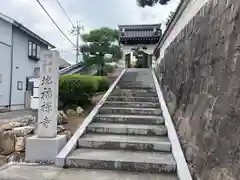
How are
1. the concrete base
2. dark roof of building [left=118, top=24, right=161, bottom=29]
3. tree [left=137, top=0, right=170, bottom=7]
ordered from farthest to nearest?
dark roof of building [left=118, top=24, right=161, bottom=29], tree [left=137, top=0, right=170, bottom=7], the concrete base

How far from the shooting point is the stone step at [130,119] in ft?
18.9

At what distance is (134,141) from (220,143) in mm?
2057

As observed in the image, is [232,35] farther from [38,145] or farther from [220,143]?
[38,145]

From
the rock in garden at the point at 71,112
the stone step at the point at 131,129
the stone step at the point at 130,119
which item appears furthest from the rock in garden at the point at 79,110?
the stone step at the point at 131,129

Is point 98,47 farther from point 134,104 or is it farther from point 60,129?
point 60,129

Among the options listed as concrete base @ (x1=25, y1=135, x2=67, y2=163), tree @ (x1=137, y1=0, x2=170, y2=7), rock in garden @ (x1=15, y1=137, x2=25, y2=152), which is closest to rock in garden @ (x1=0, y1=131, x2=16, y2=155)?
rock in garden @ (x1=15, y1=137, x2=25, y2=152)

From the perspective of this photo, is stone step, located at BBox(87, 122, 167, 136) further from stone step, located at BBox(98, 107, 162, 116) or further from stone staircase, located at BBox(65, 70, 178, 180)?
stone step, located at BBox(98, 107, 162, 116)

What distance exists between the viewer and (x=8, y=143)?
5039 mm

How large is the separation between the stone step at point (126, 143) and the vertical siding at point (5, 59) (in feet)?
36.1

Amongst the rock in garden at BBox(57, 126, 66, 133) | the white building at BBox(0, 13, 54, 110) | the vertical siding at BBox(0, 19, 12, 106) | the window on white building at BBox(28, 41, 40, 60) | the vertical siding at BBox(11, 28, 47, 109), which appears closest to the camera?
the rock in garden at BBox(57, 126, 66, 133)

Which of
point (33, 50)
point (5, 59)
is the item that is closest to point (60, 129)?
point (5, 59)

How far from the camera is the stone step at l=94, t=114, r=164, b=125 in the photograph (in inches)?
226

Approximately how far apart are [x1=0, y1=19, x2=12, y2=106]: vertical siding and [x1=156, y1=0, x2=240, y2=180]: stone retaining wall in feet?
39.4

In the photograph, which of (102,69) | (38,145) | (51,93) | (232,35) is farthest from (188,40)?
(102,69)
